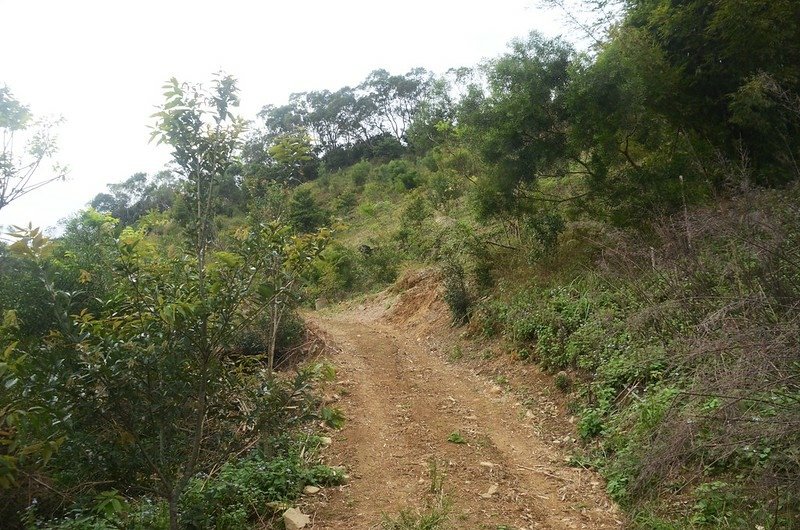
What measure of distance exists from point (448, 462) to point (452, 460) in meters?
0.06

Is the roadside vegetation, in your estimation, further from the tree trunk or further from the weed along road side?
the weed along road side

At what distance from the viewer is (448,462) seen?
5.47 metres

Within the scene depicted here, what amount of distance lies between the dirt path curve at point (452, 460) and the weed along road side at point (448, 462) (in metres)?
0.01

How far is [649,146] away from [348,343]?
6.97m

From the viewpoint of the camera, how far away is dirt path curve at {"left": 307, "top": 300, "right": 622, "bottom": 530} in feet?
15.0

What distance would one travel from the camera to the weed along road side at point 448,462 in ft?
14.9

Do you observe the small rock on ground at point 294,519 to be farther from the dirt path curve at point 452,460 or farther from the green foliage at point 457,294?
the green foliage at point 457,294

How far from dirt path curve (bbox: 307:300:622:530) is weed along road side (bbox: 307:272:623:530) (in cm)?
1

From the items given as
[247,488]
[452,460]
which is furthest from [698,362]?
[247,488]

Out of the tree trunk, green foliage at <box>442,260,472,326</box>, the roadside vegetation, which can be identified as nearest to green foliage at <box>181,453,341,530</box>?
the roadside vegetation

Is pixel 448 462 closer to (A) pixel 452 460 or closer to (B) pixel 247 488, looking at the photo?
(A) pixel 452 460

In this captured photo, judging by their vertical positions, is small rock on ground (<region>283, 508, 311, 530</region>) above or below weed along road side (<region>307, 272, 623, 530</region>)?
above

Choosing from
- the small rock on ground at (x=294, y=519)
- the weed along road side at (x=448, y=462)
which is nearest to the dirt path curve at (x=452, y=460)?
the weed along road side at (x=448, y=462)

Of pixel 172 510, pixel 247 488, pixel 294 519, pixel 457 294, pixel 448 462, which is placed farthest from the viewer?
pixel 457 294
